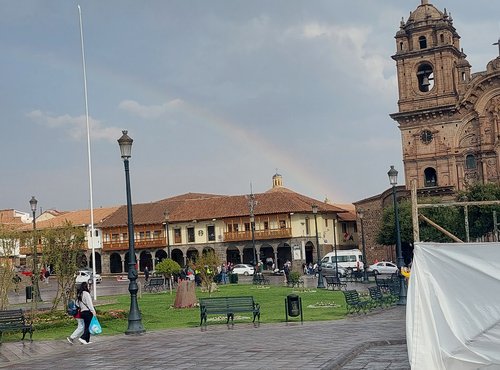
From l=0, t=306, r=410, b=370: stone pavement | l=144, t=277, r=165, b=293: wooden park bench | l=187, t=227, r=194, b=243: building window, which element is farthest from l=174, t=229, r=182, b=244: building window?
l=0, t=306, r=410, b=370: stone pavement

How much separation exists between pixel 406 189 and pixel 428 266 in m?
52.1

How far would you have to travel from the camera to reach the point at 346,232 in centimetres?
7600

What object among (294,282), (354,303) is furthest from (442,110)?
(354,303)

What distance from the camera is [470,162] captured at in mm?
57844

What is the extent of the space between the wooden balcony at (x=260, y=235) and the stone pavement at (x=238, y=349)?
48710 mm

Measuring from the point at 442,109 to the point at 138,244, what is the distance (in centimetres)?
3252

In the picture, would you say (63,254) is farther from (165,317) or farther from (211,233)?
(211,233)

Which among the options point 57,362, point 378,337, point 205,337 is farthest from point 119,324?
point 378,337

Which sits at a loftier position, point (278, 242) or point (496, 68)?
point (496, 68)

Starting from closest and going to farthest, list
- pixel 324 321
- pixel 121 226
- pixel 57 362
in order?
pixel 57 362, pixel 324 321, pixel 121 226

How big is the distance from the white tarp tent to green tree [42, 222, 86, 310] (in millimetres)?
15210

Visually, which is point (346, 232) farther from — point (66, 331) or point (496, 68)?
point (66, 331)

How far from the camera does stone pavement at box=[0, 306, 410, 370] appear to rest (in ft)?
38.3

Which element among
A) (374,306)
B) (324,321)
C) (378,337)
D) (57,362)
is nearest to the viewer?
(57,362)
